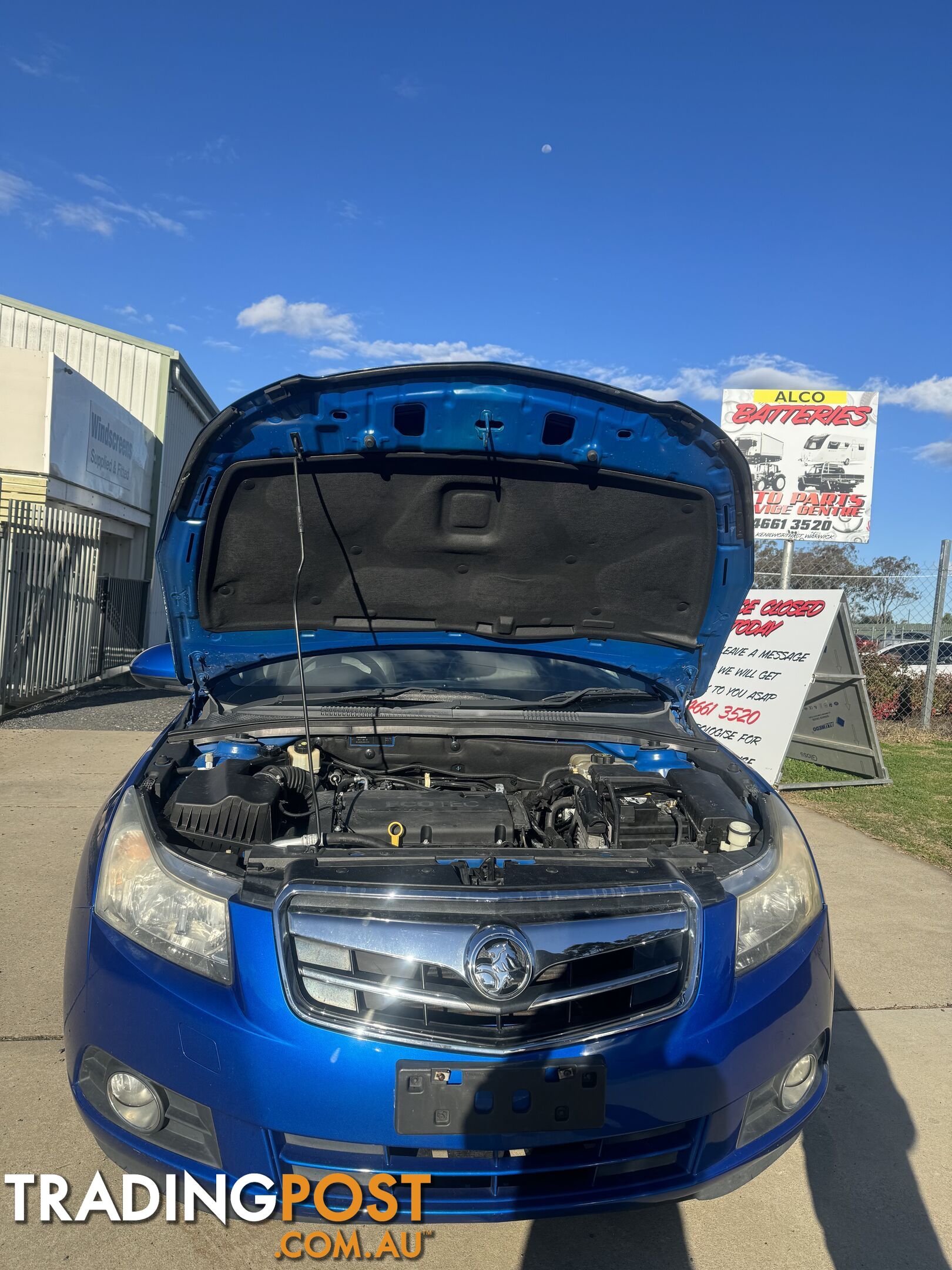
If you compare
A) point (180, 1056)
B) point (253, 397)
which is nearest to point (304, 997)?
point (180, 1056)

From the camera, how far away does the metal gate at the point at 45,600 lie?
29.0ft

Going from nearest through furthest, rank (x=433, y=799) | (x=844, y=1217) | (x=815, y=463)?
(x=844, y=1217) < (x=433, y=799) < (x=815, y=463)

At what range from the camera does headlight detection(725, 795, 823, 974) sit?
6.40ft

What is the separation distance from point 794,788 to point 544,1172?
19.0 feet

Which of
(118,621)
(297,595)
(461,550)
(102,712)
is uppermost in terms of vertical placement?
(461,550)

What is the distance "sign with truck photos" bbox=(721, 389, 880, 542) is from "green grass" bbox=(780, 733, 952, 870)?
3.16 m

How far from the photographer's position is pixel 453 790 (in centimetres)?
319

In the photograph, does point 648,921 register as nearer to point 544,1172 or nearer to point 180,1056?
point 544,1172

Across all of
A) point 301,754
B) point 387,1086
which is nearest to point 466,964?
point 387,1086

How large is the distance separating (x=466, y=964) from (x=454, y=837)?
84 centimetres

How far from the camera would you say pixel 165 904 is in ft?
6.20

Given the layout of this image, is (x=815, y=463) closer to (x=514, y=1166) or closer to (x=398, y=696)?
(x=398, y=696)

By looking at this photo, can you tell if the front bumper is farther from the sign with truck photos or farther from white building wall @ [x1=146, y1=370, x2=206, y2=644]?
white building wall @ [x1=146, y1=370, x2=206, y2=644]

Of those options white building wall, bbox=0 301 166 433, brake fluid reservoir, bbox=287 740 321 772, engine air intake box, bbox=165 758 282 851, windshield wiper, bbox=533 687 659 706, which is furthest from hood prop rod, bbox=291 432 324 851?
white building wall, bbox=0 301 166 433
